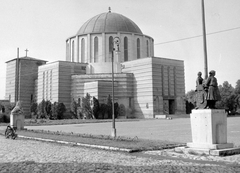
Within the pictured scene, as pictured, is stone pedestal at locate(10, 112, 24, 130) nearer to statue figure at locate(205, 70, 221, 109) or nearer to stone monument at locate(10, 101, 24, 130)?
stone monument at locate(10, 101, 24, 130)

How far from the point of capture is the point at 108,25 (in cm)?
8619

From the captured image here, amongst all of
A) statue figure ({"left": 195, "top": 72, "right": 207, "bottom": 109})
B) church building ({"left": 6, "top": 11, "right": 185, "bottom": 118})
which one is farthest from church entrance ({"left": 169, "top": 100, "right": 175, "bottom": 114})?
statue figure ({"left": 195, "top": 72, "right": 207, "bottom": 109})

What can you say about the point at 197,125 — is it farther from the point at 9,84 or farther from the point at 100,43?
the point at 9,84

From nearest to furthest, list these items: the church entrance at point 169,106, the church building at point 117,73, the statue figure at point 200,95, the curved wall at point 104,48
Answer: the statue figure at point 200,95, the church building at point 117,73, the church entrance at point 169,106, the curved wall at point 104,48

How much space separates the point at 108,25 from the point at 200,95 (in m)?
76.6

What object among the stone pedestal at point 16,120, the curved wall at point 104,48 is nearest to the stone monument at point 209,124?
the stone pedestal at point 16,120

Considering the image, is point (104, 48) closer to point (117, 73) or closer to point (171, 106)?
point (117, 73)

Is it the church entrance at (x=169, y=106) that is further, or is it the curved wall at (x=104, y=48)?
the curved wall at (x=104, y=48)

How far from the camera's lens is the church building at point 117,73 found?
73250 millimetres

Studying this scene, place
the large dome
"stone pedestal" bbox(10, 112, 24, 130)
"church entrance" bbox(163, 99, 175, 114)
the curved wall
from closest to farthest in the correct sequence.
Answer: "stone pedestal" bbox(10, 112, 24, 130) → "church entrance" bbox(163, 99, 175, 114) → the curved wall → the large dome

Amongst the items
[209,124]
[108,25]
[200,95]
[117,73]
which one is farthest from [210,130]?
[108,25]

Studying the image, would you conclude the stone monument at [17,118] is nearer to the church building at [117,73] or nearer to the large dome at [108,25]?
the church building at [117,73]

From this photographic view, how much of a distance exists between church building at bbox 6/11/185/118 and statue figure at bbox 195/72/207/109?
55020 mm

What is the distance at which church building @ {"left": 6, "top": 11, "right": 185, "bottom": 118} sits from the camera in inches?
2884
